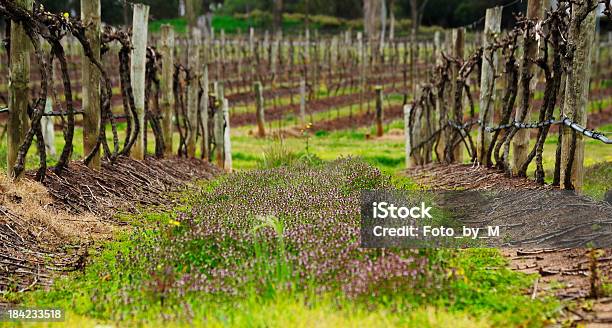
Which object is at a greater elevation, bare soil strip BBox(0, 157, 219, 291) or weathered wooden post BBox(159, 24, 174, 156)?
weathered wooden post BBox(159, 24, 174, 156)

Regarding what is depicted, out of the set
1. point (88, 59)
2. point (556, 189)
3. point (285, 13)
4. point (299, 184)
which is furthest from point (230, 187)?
point (285, 13)

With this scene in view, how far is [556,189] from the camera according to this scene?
21.6 ft

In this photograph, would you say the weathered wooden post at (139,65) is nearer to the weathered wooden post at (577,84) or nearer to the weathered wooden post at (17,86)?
the weathered wooden post at (17,86)

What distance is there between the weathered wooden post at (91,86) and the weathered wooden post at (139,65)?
1315 millimetres

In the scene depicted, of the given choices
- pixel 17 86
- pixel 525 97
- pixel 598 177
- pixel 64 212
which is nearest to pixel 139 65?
pixel 17 86

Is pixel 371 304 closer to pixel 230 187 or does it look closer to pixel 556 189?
pixel 556 189

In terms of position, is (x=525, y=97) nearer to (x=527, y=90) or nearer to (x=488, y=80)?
(x=527, y=90)
